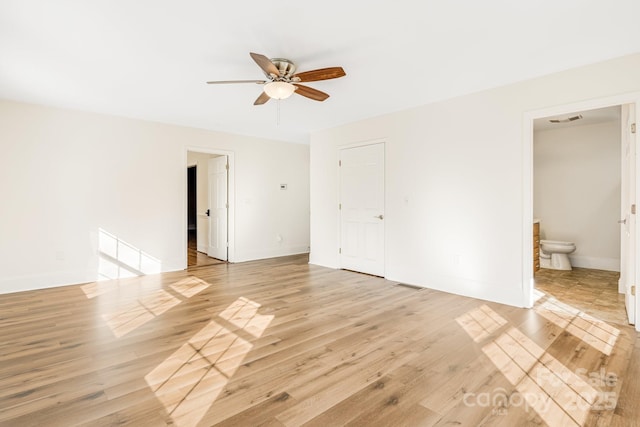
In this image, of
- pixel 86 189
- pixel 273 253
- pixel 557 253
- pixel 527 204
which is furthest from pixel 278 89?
pixel 557 253

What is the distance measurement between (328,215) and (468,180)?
100 inches

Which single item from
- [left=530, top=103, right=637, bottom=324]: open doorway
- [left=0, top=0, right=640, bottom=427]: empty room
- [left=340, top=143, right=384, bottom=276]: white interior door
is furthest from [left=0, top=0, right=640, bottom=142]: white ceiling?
[left=530, top=103, right=637, bottom=324]: open doorway

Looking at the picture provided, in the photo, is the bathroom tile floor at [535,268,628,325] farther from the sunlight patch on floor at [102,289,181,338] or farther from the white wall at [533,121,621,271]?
the sunlight patch on floor at [102,289,181,338]

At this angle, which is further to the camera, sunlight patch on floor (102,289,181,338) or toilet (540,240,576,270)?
toilet (540,240,576,270)

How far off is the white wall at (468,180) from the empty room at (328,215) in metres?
0.03

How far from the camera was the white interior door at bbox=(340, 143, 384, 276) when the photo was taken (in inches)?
201

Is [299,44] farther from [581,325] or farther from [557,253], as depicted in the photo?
[557,253]

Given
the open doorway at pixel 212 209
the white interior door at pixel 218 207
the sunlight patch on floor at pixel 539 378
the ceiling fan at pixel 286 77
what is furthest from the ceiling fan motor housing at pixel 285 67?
the white interior door at pixel 218 207

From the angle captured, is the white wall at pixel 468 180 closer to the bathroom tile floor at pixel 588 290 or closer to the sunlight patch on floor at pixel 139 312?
the bathroom tile floor at pixel 588 290

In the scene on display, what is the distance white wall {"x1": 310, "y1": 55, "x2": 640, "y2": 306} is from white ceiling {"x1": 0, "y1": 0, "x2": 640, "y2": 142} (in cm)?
23

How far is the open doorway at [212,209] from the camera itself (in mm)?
6383

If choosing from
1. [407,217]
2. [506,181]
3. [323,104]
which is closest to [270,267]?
[407,217]

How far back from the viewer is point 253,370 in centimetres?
224

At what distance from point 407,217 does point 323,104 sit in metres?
1.97
